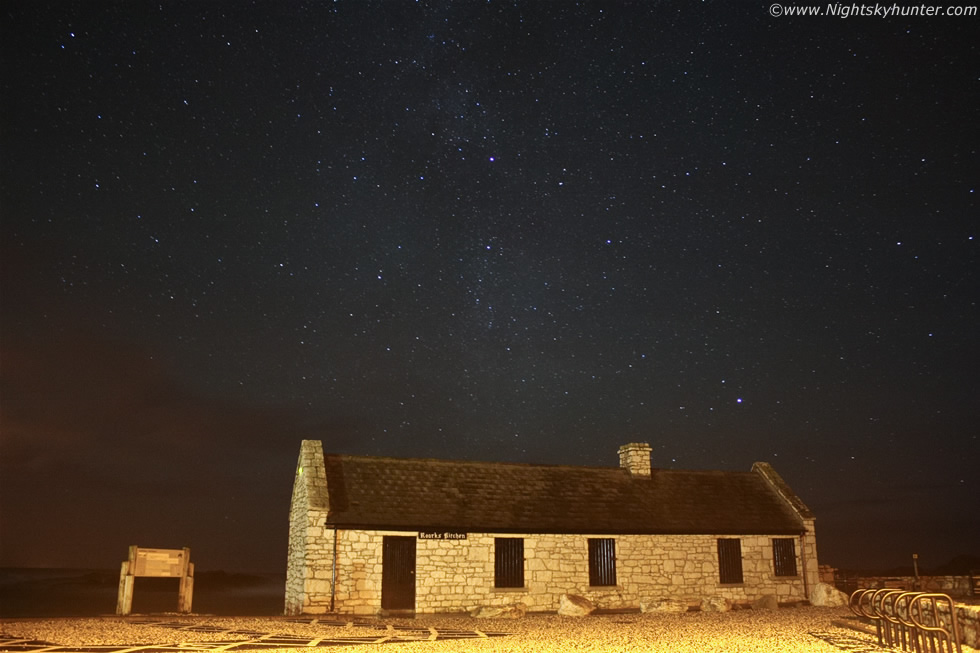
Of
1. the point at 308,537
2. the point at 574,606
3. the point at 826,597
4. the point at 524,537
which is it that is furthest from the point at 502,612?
the point at 826,597

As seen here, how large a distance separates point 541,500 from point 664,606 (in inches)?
205

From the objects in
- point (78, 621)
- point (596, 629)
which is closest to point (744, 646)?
point (596, 629)

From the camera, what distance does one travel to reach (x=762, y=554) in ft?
85.7

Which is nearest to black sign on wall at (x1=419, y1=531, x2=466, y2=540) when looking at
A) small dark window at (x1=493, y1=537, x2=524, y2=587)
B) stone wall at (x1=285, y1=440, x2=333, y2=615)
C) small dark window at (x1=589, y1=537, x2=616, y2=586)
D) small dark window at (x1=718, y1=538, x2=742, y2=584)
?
small dark window at (x1=493, y1=537, x2=524, y2=587)

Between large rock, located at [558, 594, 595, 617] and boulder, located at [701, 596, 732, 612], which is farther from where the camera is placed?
boulder, located at [701, 596, 732, 612]

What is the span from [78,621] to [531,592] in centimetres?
1246

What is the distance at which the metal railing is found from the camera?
39.7ft

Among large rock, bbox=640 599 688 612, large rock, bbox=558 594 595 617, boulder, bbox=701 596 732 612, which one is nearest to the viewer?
large rock, bbox=558 594 595 617

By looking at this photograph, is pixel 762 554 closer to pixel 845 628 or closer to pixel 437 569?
pixel 845 628

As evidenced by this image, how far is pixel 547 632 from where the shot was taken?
17.0m

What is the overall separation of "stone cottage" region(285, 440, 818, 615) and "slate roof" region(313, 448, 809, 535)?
0.06 m

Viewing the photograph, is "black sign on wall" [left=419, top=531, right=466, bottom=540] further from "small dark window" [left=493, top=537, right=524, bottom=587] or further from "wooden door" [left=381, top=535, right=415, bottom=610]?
"small dark window" [left=493, top=537, right=524, bottom=587]

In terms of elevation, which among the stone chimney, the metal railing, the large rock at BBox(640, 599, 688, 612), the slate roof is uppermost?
the stone chimney

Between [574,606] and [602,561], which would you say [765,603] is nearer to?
[602,561]
